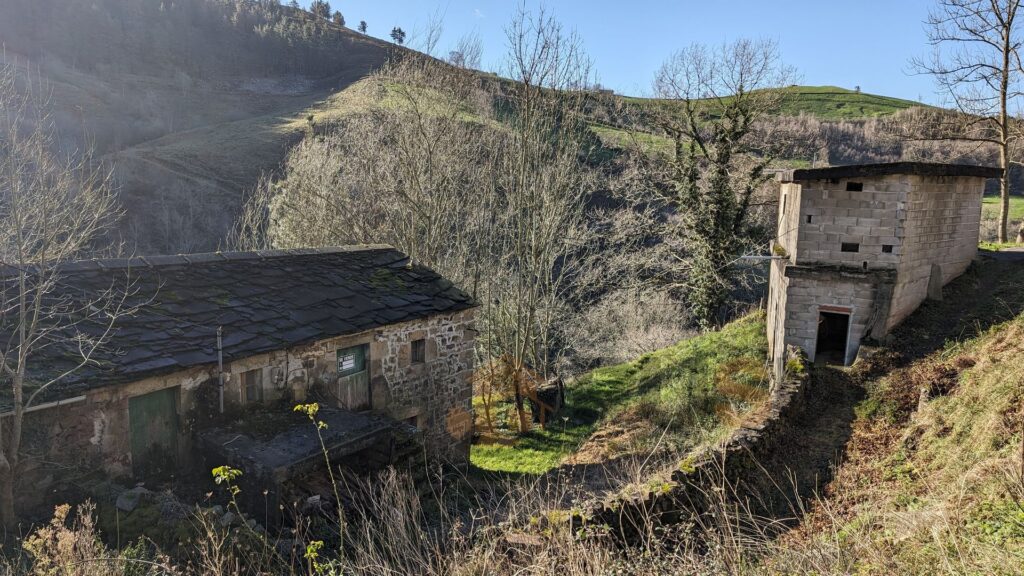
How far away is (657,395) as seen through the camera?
14.6 meters

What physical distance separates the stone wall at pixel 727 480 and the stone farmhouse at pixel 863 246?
1.95m

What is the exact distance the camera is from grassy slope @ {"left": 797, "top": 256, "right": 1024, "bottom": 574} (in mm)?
4379

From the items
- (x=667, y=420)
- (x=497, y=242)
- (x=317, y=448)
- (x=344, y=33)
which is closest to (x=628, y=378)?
(x=667, y=420)

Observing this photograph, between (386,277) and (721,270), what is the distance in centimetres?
1222

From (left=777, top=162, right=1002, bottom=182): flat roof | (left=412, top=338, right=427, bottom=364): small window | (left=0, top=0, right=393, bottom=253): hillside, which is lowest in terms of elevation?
(left=412, top=338, right=427, bottom=364): small window

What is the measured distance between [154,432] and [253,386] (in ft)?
4.69

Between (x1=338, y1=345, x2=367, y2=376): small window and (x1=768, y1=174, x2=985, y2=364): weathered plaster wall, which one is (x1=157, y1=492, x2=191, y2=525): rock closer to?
(x1=338, y1=345, x2=367, y2=376): small window

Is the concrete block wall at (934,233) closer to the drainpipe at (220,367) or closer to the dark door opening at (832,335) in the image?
the dark door opening at (832,335)

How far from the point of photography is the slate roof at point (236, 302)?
7.62m

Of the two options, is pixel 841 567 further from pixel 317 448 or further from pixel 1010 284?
pixel 1010 284

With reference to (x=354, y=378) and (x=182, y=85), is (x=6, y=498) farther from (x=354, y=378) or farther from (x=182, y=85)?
(x=182, y=85)

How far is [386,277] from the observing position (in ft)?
39.8

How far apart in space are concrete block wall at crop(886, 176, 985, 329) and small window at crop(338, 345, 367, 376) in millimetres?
10250

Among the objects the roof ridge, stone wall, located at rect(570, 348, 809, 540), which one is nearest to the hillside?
the roof ridge
